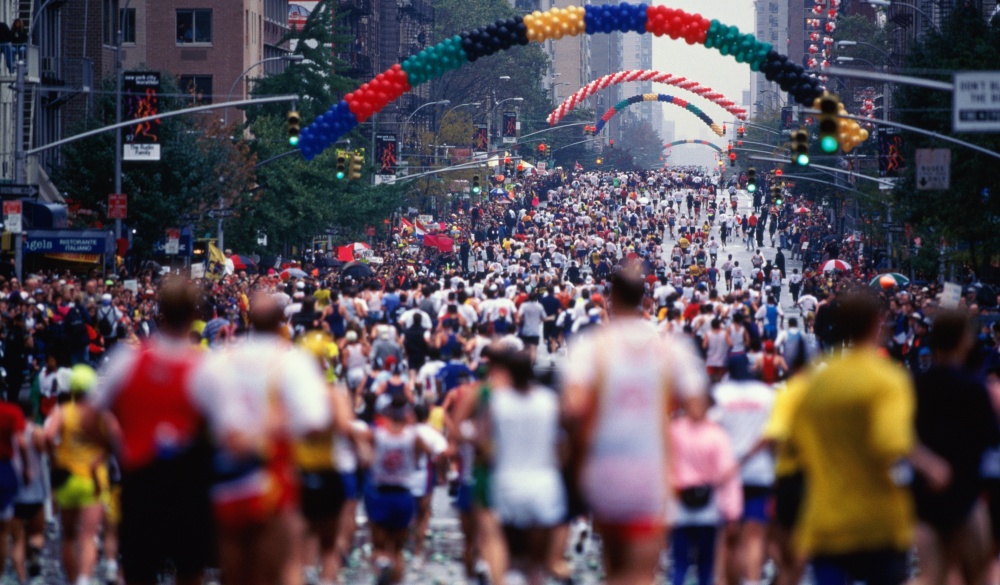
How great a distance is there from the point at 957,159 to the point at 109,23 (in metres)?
28.8

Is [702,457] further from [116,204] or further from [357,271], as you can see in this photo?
[357,271]

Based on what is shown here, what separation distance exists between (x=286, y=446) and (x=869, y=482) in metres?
2.49

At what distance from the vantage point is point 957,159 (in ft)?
130

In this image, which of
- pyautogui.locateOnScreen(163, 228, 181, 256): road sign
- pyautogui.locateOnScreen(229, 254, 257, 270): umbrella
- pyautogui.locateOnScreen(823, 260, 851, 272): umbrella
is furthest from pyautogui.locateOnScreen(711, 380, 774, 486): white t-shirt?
pyautogui.locateOnScreen(823, 260, 851, 272): umbrella

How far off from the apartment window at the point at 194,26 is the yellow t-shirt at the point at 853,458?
66167 millimetres

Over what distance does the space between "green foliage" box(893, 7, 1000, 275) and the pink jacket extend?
27.9 metres

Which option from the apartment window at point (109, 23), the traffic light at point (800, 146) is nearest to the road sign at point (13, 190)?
the traffic light at point (800, 146)

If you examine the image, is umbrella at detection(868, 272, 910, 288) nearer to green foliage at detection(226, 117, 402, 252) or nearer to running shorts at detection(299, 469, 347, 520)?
green foliage at detection(226, 117, 402, 252)

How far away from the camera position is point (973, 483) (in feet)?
28.2

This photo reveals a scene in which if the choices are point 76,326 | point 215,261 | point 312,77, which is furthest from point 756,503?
point 312,77

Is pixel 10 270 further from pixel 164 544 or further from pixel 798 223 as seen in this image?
pixel 798 223

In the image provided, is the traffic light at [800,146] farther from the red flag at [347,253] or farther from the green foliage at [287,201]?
the red flag at [347,253]

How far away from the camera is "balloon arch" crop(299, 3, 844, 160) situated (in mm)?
37031

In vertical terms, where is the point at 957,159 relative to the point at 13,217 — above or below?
above
